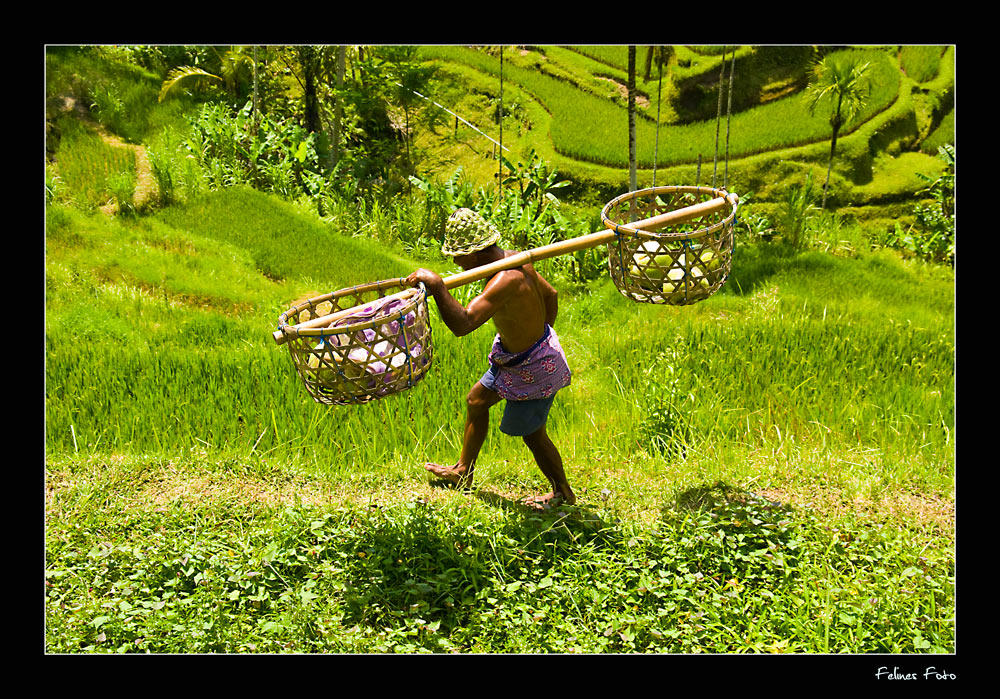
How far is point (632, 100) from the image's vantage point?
21.6ft

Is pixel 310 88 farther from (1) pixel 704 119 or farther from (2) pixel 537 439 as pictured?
(2) pixel 537 439

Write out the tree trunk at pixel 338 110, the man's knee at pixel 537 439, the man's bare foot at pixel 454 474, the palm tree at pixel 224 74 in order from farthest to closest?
the palm tree at pixel 224 74 → the tree trunk at pixel 338 110 → the man's bare foot at pixel 454 474 → the man's knee at pixel 537 439

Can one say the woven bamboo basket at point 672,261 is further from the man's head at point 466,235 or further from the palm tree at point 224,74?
the palm tree at point 224,74

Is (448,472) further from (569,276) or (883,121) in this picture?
(883,121)

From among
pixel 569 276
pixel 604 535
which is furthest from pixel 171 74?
pixel 604 535

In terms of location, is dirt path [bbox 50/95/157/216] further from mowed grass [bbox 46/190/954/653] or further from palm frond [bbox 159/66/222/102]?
mowed grass [bbox 46/190/954/653]

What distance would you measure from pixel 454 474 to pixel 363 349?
1376 millimetres

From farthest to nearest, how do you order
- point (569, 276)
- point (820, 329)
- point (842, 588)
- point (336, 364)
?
1. point (569, 276)
2. point (820, 329)
3. point (842, 588)
4. point (336, 364)

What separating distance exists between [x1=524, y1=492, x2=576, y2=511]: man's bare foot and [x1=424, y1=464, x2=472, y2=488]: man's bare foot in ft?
1.08

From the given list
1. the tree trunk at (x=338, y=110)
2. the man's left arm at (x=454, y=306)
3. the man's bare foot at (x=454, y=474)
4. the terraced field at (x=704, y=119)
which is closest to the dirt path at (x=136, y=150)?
the tree trunk at (x=338, y=110)

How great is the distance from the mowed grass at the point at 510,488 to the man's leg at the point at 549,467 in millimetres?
85

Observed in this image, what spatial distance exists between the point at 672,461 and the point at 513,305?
1645 millimetres

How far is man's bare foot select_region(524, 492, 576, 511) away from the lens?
416cm

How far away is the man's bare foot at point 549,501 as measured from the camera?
13.7 feet
